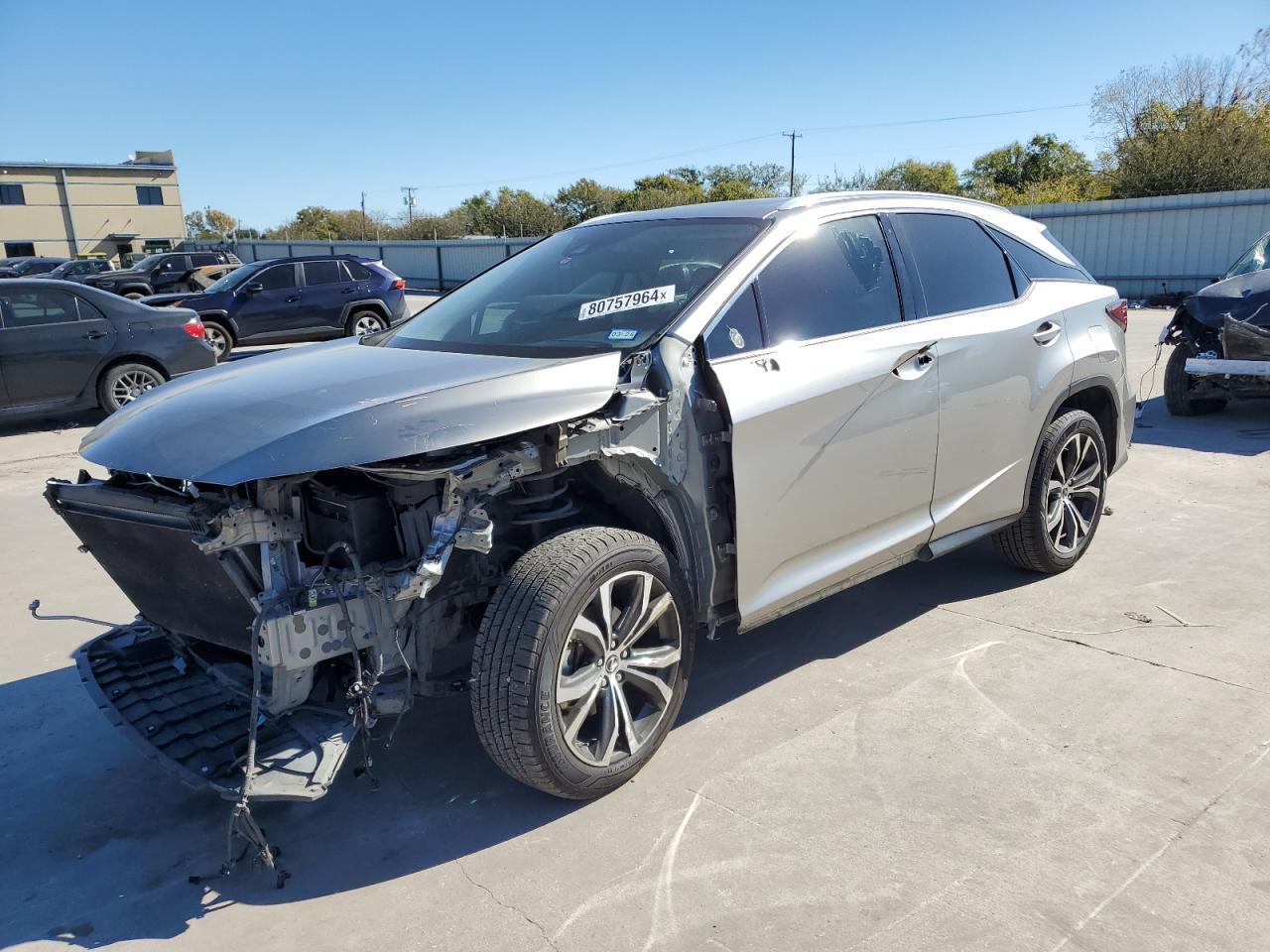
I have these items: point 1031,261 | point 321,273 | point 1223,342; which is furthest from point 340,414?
point 321,273

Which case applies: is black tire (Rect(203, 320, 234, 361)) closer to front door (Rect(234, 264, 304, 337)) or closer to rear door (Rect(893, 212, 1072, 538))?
front door (Rect(234, 264, 304, 337))

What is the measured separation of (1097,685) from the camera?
12.5 feet

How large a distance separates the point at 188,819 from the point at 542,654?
4.50 feet

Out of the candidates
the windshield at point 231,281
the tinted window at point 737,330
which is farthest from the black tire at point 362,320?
the tinted window at point 737,330

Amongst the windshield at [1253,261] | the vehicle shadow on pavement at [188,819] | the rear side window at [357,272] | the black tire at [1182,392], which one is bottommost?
the vehicle shadow on pavement at [188,819]

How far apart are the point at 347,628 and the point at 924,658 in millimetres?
2489

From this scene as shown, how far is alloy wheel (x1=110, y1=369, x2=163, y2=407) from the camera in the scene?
33.1ft

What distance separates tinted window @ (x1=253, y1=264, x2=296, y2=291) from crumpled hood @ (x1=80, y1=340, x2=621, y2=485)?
13427mm

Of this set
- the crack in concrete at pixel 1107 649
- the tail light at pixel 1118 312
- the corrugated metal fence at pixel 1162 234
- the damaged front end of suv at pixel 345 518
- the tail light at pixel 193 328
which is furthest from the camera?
the corrugated metal fence at pixel 1162 234

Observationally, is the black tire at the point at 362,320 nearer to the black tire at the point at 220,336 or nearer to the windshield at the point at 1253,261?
the black tire at the point at 220,336

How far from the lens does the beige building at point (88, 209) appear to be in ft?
201

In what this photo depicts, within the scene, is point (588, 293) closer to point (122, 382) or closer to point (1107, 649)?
point (1107, 649)

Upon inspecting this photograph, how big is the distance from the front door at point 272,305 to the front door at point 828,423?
13766 mm

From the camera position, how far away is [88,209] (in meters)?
63.6
